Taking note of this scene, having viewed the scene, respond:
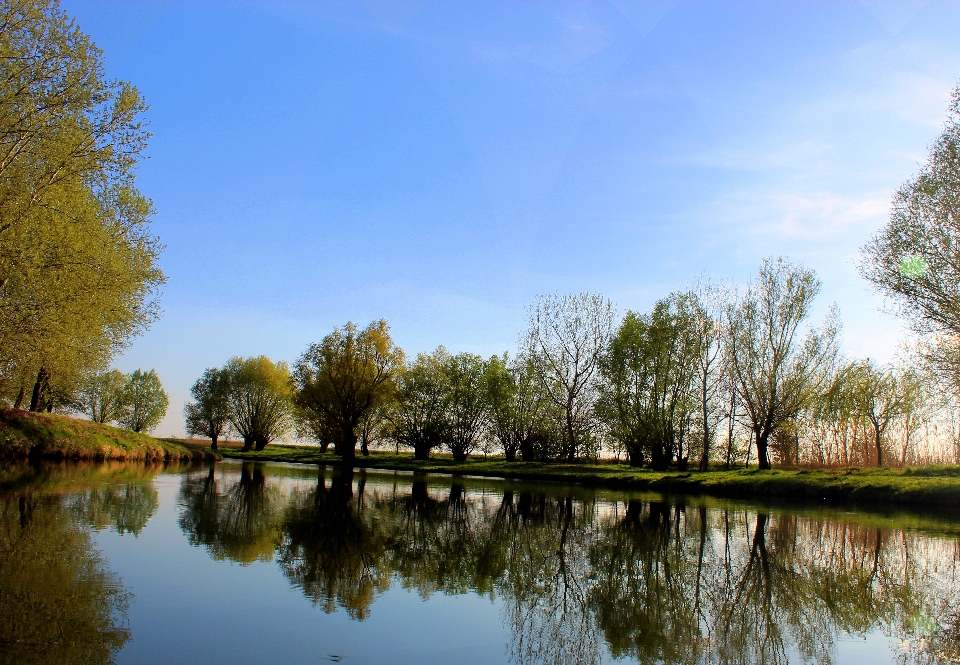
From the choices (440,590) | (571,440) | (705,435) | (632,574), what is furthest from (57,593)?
(571,440)

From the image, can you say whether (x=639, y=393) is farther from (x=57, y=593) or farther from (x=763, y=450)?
(x=57, y=593)

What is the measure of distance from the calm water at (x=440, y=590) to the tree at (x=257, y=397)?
64940mm

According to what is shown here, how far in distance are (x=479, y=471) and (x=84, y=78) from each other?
3751 cm

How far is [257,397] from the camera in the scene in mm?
79500

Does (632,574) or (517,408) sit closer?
(632,574)

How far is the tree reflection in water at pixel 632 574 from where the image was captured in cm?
664

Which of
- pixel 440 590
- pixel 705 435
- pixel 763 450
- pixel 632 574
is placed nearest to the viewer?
pixel 440 590

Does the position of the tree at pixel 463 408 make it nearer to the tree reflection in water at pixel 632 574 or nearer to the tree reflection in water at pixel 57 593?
the tree reflection in water at pixel 632 574

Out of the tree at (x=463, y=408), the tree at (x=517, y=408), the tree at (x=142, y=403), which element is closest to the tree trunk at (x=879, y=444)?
the tree at (x=517, y=408)

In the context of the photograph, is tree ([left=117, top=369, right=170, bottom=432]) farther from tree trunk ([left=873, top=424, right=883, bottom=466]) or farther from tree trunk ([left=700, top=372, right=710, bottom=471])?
tree trunk ([left=873, top=424, right=883, bottom=466])

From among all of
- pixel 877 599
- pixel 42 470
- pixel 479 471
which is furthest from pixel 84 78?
pixel 479 471

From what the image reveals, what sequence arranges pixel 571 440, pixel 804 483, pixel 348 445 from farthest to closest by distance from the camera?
1. pixel 348 445
2. pixel 571 440
3. pixel 804 483

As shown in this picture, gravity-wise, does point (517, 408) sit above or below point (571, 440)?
above

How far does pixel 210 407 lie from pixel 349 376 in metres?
32.0
